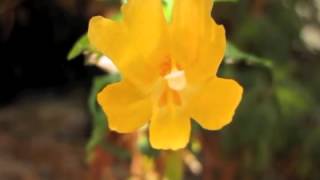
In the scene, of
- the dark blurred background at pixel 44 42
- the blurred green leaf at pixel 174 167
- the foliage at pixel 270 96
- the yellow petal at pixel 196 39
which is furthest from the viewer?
the dark blurred background at pixel 44 42

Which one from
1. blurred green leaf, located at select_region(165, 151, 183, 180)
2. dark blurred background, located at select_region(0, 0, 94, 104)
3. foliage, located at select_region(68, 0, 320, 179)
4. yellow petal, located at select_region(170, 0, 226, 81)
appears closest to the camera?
yellow petal, located at select_region(170, 0, 226, 81)

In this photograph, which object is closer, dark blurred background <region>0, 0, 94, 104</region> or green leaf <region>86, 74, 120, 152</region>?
green leaf <region>86, 74, 120, 152</region>

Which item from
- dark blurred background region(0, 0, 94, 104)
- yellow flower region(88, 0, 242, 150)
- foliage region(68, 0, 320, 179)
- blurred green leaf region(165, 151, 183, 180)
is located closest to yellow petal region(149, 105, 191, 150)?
yellow flower region(88, 0, 242, 150)

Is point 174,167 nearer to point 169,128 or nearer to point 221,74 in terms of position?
point 169,128

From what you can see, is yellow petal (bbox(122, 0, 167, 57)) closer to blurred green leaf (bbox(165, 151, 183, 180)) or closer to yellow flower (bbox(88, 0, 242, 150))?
yellow flower (bbox(88, 0, 242, 150))

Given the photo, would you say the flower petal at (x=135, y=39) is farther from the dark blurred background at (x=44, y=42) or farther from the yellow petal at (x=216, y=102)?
the dark blurred background at (x=44, y=42)

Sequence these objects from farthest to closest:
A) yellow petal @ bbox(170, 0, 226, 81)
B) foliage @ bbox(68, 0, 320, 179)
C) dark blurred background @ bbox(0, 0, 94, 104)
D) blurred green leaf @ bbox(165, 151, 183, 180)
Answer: dark blurred background @ bbox(0, 0, 94, 104)
foliage @ bbox(68, 0, 320, 179)
blurred green leaf @ bbox(165, 151, 183, 180)
yellow petal @ bbox(170, 0, 226, 81)

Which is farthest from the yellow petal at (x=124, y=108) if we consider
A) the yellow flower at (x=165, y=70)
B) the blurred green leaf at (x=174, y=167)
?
the blurred green leaf at (x=174, y=167)
